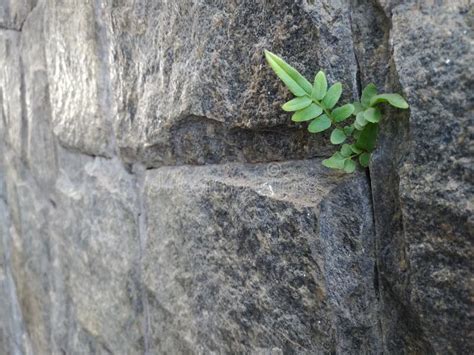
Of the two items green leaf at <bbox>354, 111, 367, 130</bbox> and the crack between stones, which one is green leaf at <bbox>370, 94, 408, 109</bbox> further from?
the crack between stones

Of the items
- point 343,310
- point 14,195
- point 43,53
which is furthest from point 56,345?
point 343,310

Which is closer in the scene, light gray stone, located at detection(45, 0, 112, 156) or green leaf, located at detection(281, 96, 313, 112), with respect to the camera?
green leaf, located at detection(281, 96, 313, 112)

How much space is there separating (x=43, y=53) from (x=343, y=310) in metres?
1.12

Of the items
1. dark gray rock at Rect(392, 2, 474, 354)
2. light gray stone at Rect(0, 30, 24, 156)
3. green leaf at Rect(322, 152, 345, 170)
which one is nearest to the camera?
dark gray rock at Rect(392, 2, 474, 354)

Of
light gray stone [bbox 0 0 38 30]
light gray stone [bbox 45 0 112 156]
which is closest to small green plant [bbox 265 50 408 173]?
light gray stone [bbox 45 0 112 156]

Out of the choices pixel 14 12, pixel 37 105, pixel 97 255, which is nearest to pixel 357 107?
pixel 97 255

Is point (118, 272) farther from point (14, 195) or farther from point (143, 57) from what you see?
point (14, 195)

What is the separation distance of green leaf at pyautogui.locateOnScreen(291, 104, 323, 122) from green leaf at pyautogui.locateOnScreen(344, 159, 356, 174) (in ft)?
0.18

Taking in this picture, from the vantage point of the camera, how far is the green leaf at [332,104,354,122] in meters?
0.49

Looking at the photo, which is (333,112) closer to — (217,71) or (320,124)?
(320,124)

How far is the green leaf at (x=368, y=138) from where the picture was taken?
0.48 metres

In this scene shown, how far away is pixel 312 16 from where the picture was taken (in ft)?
1.69

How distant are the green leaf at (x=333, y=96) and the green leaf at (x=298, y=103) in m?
0.02

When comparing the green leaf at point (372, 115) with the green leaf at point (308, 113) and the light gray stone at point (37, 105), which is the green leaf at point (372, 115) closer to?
the green leaf at point (308, 113)
